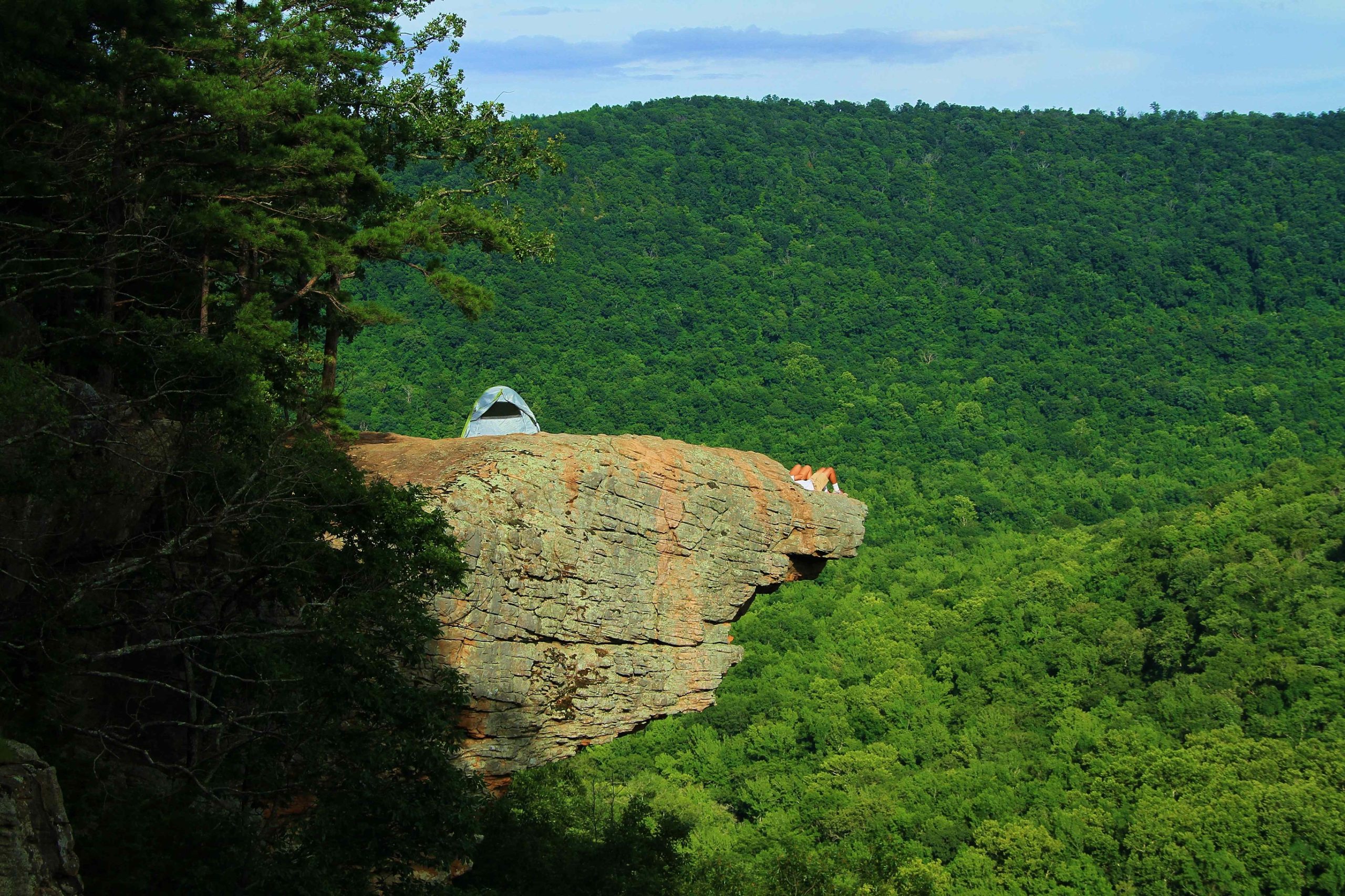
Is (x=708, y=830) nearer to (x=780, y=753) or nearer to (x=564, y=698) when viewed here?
(x=780, y=753)

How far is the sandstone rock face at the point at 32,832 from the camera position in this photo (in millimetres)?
8055

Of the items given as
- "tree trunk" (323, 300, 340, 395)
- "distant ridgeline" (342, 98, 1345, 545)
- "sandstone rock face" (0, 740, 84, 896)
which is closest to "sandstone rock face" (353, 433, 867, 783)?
"tree trunk" (323, 300, 340, 395)

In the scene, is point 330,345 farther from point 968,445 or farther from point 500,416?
point 968,445

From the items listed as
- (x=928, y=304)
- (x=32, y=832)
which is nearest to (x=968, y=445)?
(x=928, y=304)

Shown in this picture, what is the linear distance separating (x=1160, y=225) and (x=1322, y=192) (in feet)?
46.7

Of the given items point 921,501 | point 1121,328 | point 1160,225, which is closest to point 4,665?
point 921,501

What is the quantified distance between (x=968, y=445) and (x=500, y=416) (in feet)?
252

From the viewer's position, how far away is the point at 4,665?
410 inches

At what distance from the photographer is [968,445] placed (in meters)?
93.8

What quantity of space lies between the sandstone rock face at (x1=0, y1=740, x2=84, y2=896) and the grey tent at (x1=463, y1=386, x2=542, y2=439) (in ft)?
38.0

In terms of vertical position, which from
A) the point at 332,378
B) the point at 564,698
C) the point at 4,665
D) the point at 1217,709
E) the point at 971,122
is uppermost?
the point at 971,122

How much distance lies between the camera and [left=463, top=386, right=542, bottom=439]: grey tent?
20.0m

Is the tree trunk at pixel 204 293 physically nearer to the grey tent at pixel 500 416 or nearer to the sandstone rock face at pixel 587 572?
the sandstone rock face at pixel 587 572

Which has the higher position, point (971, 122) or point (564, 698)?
point (971, 122)
